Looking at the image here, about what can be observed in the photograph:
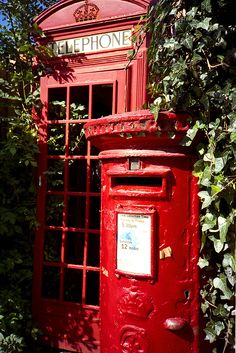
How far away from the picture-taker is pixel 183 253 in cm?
Answer: 197

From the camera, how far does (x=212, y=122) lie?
1.98 meters

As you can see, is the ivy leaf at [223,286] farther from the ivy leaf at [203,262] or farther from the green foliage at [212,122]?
the ivy leaf at [203,262]

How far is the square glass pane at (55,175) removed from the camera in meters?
3.36

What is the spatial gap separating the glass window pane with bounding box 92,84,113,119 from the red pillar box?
1502 mm

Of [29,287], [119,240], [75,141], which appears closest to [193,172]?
[119,240]

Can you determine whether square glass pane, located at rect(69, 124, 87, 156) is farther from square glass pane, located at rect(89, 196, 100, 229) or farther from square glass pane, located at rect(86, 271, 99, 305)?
square glass pane, located at rect(86, 271, 99, 305)

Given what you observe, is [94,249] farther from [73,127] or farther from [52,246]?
[73,127]

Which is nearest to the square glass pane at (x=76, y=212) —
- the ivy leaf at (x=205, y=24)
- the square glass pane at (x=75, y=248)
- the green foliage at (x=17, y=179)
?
the square glass pane at (x=75, y=248)

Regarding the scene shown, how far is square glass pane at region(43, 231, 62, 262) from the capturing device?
3.45m

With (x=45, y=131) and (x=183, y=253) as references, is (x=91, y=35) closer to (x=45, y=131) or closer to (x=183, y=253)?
(x=45, y=131)

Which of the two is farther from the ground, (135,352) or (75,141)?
(75,141)

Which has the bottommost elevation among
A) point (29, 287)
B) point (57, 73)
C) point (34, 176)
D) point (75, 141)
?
point (29, 287)

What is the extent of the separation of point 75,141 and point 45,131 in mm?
293

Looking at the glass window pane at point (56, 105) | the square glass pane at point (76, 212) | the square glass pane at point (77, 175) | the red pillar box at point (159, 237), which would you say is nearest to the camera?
the red pillar box at point (159, 237)
